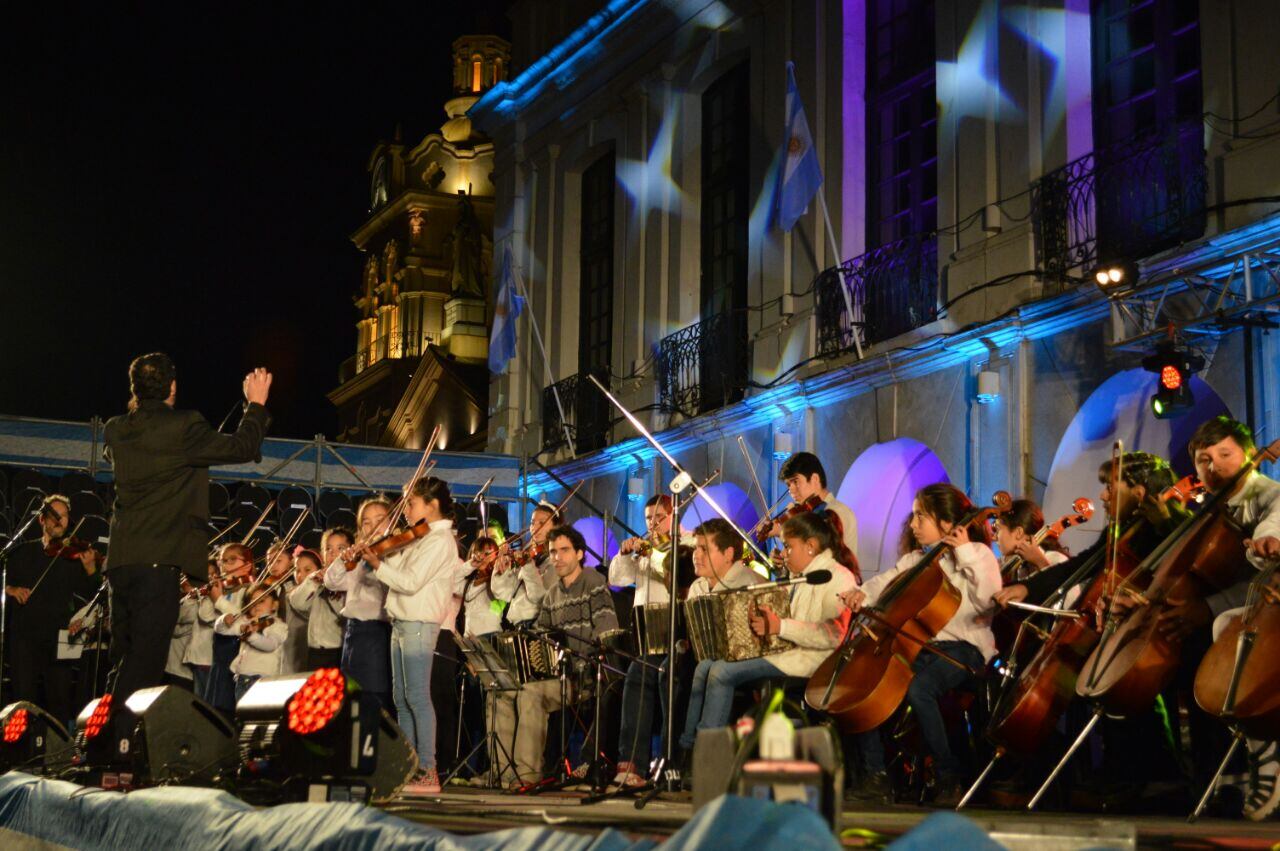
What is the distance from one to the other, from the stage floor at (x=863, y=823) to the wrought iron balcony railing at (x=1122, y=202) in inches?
271

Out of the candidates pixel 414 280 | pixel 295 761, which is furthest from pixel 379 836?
pixel 414 280

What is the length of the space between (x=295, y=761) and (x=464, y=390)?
3716cm

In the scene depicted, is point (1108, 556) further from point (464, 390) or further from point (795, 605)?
point (464, 390)

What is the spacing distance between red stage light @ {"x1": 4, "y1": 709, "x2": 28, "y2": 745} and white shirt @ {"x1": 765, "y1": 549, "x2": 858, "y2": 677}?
4.12 metres

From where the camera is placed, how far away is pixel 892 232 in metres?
16.0

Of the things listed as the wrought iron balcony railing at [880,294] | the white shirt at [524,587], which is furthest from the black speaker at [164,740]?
the wrought iron balcony railing at [880,294]

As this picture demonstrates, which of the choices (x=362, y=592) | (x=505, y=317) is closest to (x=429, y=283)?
(x=505, y=317)

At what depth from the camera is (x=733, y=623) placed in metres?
7.57

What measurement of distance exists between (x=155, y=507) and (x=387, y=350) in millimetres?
42720

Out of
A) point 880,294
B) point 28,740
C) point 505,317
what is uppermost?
point 505,317

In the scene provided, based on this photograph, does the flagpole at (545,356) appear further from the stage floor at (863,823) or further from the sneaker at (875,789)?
the stage floor at (863,823)

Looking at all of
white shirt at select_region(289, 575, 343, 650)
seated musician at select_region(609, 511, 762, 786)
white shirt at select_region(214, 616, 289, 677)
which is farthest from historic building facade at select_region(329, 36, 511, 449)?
seated musician at select_region(609, 511, 762, 786)

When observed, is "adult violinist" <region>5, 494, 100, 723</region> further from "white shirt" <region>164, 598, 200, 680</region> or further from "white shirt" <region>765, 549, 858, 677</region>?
"white shirt" <region>765, 549, 858, 677</region>

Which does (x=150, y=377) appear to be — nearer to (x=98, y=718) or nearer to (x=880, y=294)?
(x=98, y=718)
